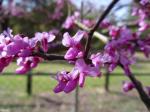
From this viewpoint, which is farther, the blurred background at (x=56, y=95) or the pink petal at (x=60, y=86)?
the blurred background at (x=56, y=95)

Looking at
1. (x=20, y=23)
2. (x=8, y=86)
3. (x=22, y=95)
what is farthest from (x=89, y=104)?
(x=20, y=23)

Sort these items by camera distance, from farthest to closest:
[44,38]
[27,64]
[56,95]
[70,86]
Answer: [56,95] → [27,64] → [44,38] → [70,86]

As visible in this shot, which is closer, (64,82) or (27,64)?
(64,82)

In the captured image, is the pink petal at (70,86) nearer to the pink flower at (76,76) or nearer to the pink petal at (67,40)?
the pink flower at (76,76)

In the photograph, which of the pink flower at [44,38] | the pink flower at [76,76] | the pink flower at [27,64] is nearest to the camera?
the pink flower at [76,76]

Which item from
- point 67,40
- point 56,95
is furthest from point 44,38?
point 56,95

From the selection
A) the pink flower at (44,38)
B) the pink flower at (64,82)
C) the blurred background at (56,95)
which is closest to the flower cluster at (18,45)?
the pink flower at (44,38)

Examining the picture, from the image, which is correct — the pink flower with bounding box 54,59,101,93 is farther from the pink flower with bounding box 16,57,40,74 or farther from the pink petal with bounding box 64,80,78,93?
the pink flower with bounding box 16,57,40,74

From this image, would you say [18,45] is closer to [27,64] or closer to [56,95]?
[27,64]

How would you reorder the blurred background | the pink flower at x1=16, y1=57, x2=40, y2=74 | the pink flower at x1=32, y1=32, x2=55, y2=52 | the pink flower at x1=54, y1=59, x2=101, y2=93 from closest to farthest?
the pink flower at x1=54, y1=59, x2=101, y2=93 < the pink flower at x1=32, y1=32, x2=55, y2=52 < the pink flower at x1=16, y1=57, x2=40, y2=74 < the blurred background

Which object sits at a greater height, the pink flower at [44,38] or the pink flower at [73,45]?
the pink flower at [44,38]

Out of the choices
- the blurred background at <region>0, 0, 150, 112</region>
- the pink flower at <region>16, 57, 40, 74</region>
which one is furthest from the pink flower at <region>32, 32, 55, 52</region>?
the blurred background at <region>0, 0, 150, 112</region>

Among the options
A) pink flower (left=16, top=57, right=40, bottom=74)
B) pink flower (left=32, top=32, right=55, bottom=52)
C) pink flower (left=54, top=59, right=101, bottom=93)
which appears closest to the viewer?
pink flower (left=54, top=59, right=101, bottom=93)
